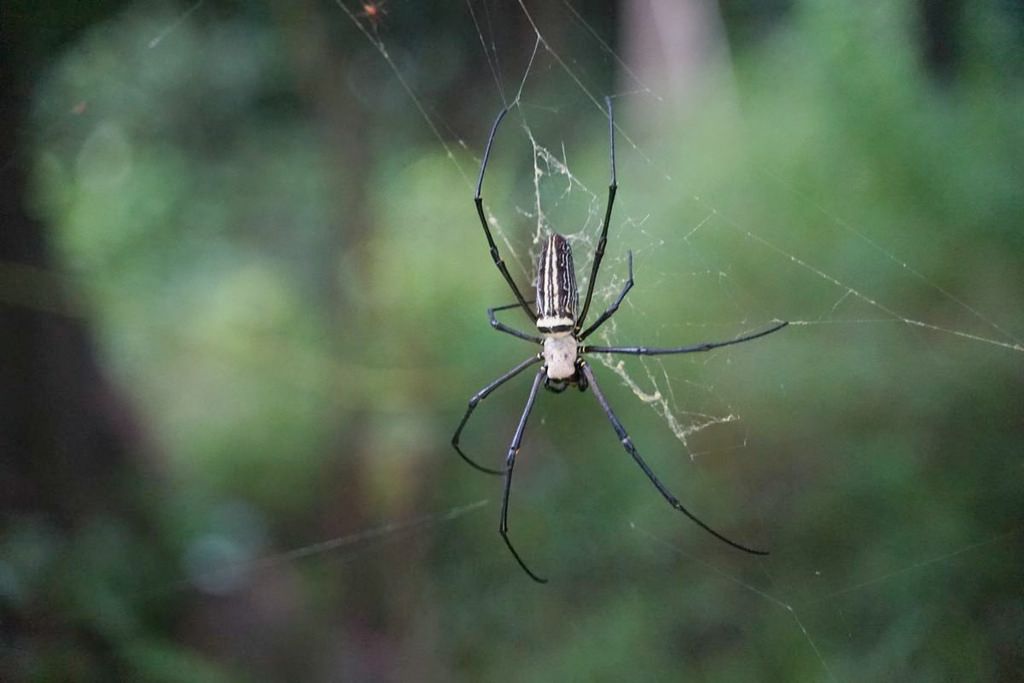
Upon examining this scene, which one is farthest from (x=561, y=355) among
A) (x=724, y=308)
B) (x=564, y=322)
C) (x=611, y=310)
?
(x=724, y=308)

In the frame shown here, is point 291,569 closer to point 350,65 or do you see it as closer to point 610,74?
point 350,65

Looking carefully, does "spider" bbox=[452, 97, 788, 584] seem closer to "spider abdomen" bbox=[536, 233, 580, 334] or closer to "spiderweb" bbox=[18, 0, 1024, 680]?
"spider abdomen" bbox=[536, 233, 580, 334]

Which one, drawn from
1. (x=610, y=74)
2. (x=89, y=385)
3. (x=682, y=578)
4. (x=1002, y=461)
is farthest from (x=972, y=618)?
(x=89, y=385)

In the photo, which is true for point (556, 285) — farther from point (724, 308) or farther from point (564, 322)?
point (724, 308)

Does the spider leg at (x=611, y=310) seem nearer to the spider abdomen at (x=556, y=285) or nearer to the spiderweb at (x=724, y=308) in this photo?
the spider abdomen at (x=556, y=285)

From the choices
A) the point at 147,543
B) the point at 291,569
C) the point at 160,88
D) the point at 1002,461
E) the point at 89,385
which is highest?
the point at 160,88

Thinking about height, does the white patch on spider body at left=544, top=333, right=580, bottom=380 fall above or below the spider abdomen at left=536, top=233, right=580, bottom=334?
below

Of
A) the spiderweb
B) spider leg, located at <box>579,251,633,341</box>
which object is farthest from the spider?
the spiderweb

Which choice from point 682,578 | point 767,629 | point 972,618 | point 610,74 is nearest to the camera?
point 972,618
